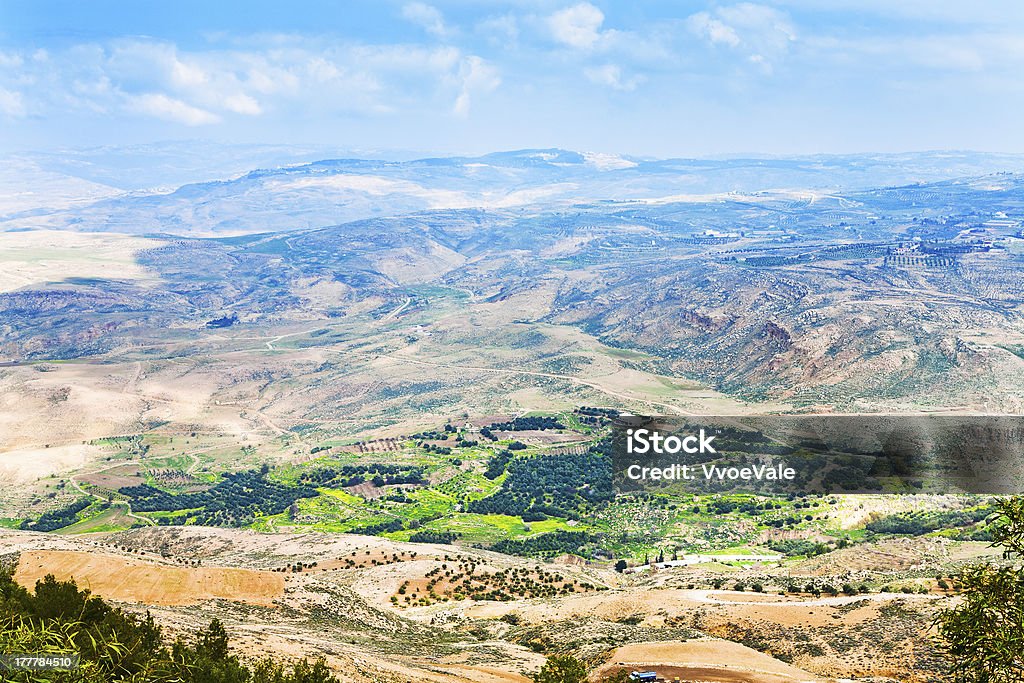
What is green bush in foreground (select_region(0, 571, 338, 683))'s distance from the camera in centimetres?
1686

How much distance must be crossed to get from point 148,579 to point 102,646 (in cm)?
2877

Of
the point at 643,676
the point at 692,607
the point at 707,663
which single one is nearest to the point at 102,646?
the point at 643,676

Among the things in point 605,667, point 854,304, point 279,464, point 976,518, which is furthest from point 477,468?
point 854,304

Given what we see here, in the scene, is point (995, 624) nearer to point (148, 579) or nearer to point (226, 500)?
point (148, 579)

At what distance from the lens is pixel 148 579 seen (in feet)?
153

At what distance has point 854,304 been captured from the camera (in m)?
159

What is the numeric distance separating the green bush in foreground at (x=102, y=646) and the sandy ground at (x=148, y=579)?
14119 millimetres

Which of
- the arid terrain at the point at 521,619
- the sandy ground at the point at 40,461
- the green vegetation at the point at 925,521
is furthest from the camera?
the sandy ground at the point at 40,461

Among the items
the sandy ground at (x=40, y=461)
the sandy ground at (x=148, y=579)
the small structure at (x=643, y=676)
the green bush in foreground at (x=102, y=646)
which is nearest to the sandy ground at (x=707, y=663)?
the small structure at (x=643, y=676)

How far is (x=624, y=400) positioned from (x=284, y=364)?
3263 inches

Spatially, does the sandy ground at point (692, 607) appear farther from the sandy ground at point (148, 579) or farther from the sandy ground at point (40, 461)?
the sandy ground at point (40, 461)

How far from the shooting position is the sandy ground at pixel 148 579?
44.8 meters

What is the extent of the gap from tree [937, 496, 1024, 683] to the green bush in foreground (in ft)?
60.4

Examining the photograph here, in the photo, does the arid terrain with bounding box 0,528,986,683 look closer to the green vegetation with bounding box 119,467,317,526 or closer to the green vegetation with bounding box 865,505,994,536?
the green vegetation with bounding box 865,505,994,536
